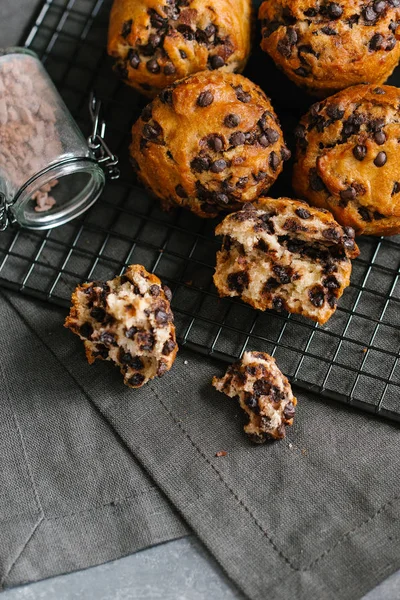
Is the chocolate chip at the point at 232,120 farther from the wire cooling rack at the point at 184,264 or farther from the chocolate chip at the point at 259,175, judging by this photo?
the wire cooling rack at the point at 184,264

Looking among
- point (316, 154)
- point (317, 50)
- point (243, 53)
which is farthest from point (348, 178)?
point (243, 53)

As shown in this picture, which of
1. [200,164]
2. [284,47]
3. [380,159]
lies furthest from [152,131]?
[380,159]

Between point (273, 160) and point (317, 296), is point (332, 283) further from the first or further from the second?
point (273, 160)

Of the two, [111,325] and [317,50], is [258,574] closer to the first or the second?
[111,325]

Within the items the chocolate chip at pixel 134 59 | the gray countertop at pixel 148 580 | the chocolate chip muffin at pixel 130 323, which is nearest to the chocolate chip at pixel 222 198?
the chocolate chip muffin at pixel 130 323

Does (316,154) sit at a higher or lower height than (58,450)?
higher
